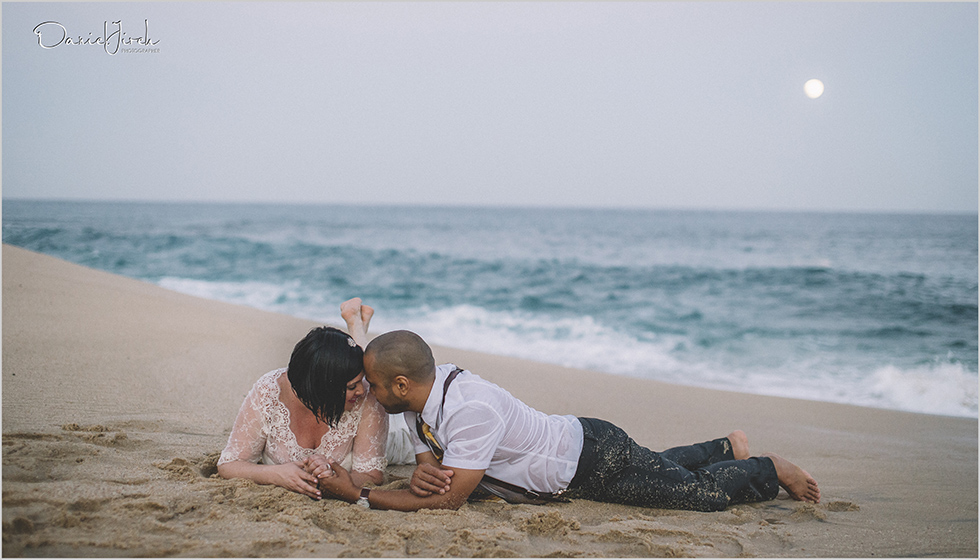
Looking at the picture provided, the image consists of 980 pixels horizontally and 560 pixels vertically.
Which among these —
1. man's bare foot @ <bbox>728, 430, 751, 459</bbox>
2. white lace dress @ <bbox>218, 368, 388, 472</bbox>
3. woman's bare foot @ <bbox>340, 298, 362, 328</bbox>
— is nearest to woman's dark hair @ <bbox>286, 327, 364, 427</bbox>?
white lace dress @ <bbox>218, 368, 388, 472</bbox>

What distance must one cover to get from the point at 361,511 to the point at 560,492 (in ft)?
3.47

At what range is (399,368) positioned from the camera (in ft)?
8.34

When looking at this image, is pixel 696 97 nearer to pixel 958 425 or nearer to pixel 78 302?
pixel 958 425

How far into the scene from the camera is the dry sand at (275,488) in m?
2.36

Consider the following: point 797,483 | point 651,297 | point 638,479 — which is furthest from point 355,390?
point 651,297

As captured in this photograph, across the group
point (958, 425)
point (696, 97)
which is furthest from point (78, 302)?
point (696, 97)

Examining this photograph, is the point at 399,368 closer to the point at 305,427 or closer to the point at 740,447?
the point at 305,427

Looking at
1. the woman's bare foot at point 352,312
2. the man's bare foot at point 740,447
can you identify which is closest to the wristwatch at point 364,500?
the woman's bare foot at point 352,312

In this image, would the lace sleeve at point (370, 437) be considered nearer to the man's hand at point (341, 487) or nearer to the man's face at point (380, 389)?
the man's hand at point (341, 487)

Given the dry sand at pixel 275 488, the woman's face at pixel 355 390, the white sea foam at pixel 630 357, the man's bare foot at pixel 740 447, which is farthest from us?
the white sea foam at pixel 630 357

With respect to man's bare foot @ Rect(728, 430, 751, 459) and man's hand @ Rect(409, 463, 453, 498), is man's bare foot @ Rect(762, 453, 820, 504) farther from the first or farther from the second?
man's hand @ Rect(409, 463, 453, 498)

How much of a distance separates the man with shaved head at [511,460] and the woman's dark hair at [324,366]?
0.09 m

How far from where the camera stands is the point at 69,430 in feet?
10.9

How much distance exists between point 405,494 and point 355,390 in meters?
0.56
